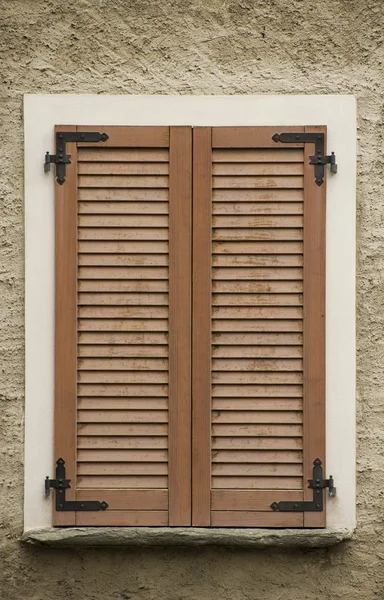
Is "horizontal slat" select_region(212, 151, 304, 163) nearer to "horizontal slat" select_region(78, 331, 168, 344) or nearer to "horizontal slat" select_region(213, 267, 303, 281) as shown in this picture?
"horizontal slat" select_region(213, 267, 303, 281)

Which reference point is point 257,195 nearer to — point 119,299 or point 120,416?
point 119,299

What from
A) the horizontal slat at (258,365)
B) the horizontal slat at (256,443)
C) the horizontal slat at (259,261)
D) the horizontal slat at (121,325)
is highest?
the horizontal slat at (259,261)

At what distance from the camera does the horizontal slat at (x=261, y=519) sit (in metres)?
2.94

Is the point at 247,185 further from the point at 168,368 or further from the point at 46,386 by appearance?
the point at 46,386

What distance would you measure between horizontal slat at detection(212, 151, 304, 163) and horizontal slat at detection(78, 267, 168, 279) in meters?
0.54

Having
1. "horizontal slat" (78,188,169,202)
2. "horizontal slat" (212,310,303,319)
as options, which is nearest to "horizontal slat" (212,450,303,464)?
"horizontal slat" (212,310,303,319)

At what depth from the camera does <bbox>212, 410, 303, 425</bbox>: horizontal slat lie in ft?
9.70

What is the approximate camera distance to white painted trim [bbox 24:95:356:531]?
2.98 metres

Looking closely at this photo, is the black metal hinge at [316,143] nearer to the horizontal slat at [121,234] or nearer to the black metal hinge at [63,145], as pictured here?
the horizontal slat at [121,234]

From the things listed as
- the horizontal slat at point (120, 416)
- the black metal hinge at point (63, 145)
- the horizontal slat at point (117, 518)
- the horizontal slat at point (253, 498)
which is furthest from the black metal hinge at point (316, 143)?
the horizontal slat at point (117, 518)

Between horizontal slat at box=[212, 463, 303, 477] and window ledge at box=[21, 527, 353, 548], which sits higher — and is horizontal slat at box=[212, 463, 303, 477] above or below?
above

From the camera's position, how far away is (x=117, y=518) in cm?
295

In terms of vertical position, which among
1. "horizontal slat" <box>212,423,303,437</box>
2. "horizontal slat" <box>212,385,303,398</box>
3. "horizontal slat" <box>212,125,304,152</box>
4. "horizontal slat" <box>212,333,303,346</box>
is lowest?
"horizontal slat" <box>212,423,303,437</box>

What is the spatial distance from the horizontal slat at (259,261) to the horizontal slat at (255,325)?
0.78 feet
